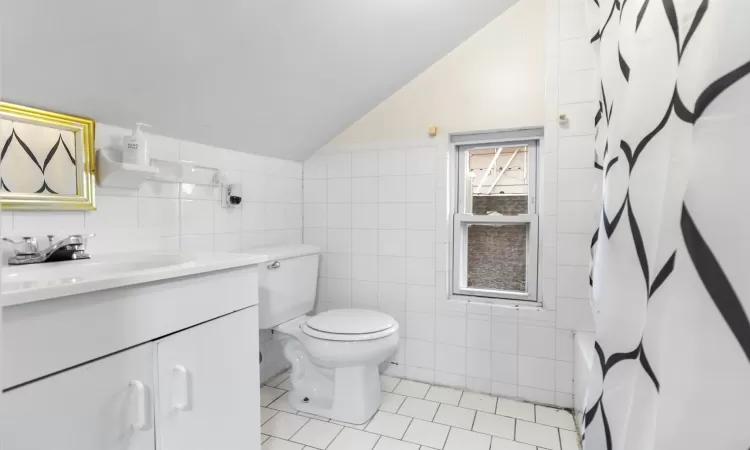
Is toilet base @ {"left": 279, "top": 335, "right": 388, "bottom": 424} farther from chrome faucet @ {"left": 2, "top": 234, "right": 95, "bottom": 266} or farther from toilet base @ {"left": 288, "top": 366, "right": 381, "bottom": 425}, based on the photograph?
chrome faucet @ {"left": 2, "top": 234, "right": 95, "bottom": 266}

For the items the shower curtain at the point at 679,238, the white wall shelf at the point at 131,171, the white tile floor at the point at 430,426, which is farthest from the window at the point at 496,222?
the white wall shelf at the point at 131,171

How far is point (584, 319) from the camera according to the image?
1.74 m

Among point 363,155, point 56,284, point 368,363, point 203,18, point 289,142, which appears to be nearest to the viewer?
point 56,284

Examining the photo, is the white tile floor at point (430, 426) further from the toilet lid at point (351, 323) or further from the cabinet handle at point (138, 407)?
the cabinet handle at point (138, 407)

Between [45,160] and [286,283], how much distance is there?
1.04m

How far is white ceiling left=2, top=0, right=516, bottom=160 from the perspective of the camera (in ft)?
3.29

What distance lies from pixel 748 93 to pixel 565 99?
151 cm

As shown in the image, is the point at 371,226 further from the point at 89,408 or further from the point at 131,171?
the point at 89,408

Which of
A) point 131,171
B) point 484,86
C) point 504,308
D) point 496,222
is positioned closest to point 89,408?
point 131,171

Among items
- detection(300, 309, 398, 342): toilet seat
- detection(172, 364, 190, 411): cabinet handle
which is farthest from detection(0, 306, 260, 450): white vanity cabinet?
detection(300, 309, 398, 342): toilet seat

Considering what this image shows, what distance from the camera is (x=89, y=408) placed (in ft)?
2.64

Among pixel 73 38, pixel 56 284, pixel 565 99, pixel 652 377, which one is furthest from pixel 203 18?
pixel 565 99

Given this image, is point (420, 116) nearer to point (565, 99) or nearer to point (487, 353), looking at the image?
point (565, 99)

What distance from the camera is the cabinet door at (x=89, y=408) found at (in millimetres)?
697
